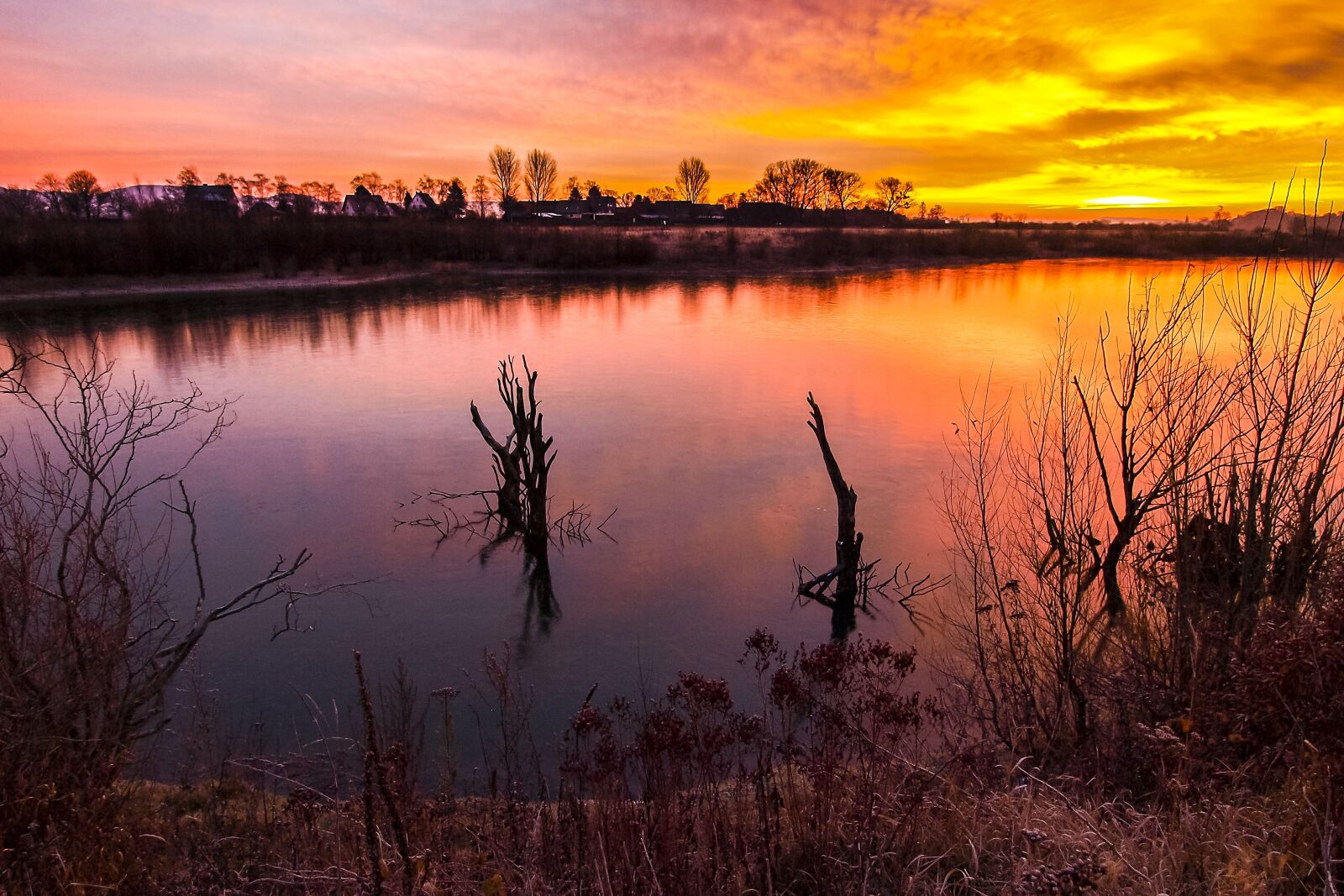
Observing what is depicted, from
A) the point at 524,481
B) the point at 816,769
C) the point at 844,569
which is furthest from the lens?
the point at 524,481

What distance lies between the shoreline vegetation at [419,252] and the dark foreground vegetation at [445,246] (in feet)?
0.28

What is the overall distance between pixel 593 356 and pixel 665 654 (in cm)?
1634

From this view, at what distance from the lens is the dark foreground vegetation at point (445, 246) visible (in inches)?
1533

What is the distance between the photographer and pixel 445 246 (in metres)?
50.7

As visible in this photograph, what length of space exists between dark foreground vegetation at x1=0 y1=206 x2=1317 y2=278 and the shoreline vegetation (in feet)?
0.28

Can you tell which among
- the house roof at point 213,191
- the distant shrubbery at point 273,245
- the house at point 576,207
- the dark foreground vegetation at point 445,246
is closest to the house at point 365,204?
the house roof at point 213,191

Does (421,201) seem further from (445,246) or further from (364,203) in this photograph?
(445,246)

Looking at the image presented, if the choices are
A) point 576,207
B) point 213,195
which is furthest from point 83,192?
point 576,207

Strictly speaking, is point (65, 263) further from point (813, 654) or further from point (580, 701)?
point (813, 654)

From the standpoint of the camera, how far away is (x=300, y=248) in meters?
44.9

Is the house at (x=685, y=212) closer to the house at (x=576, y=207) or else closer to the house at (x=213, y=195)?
the house at (x=576, y=207)

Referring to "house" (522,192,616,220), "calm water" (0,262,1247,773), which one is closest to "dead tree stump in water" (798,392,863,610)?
"calm water" (0,262,1247,773)

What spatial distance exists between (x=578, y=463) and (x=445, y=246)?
40.8 m

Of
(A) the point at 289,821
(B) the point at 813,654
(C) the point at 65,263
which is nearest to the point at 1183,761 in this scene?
(B) the point at 813,654
